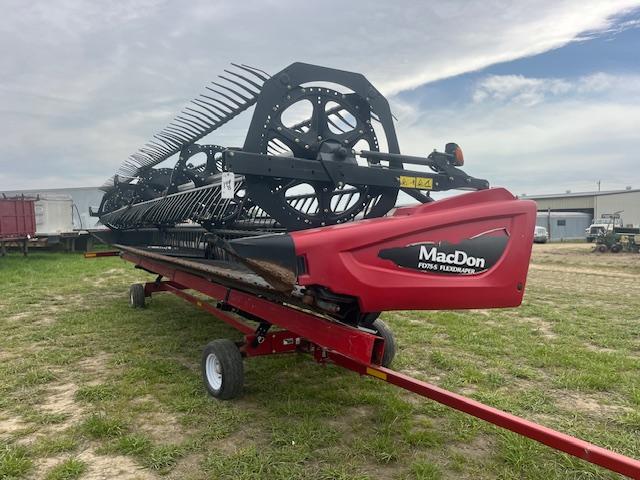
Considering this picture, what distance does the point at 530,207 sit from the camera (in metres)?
3.04

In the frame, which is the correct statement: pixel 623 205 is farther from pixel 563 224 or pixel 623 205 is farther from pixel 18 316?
pixel 18 316

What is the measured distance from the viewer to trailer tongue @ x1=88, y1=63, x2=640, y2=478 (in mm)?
2591

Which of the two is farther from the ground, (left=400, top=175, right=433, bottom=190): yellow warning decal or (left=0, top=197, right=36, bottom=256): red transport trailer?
(left=400, top=175, right=433, bottom=190): yellow warning decal

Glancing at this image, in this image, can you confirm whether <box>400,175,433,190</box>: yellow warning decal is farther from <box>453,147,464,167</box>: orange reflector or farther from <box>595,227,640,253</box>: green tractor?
<box>595,227,640,253</box>: green tractor

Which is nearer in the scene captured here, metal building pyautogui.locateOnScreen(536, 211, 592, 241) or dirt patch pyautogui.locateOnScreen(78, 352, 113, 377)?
dirt patch pyautogui.locateOnScreen(78, 352, 113, 377)

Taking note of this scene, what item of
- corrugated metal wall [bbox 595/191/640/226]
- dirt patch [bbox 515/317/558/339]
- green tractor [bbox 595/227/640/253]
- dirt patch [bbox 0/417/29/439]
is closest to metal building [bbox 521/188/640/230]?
corrugated metal wall [bbox 595/191/640/226]

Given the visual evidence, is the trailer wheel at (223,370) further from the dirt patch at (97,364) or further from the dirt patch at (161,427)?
the dirt patch at (97,364)

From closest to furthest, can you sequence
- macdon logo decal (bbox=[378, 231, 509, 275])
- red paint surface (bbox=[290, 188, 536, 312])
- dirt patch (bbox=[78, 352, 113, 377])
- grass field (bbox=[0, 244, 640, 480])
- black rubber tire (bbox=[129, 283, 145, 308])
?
red paint surface (bbox=[290, 188, 536, 312]), macdon logo decal (bbox=[378, 231, 509, 275]), grass field (bbox=[0, 244, 640, 480]), dirt patch (bbox=[78, 352, 113, 377]), black rubber tire (bbox=[129, 283, 145, 308])

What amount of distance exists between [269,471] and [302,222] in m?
1.67

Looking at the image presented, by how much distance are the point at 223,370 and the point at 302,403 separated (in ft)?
2.16

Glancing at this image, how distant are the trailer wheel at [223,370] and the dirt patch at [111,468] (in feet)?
2.99

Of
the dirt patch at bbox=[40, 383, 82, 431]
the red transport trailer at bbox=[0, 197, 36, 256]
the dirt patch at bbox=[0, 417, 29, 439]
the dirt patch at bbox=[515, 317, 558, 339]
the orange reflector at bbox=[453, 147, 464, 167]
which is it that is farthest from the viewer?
the red transport trailer at bbox=[0, 197, 36, 256]

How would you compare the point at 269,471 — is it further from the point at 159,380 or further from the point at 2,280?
the point at 2,280

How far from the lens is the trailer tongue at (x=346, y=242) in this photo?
8.50 ft
